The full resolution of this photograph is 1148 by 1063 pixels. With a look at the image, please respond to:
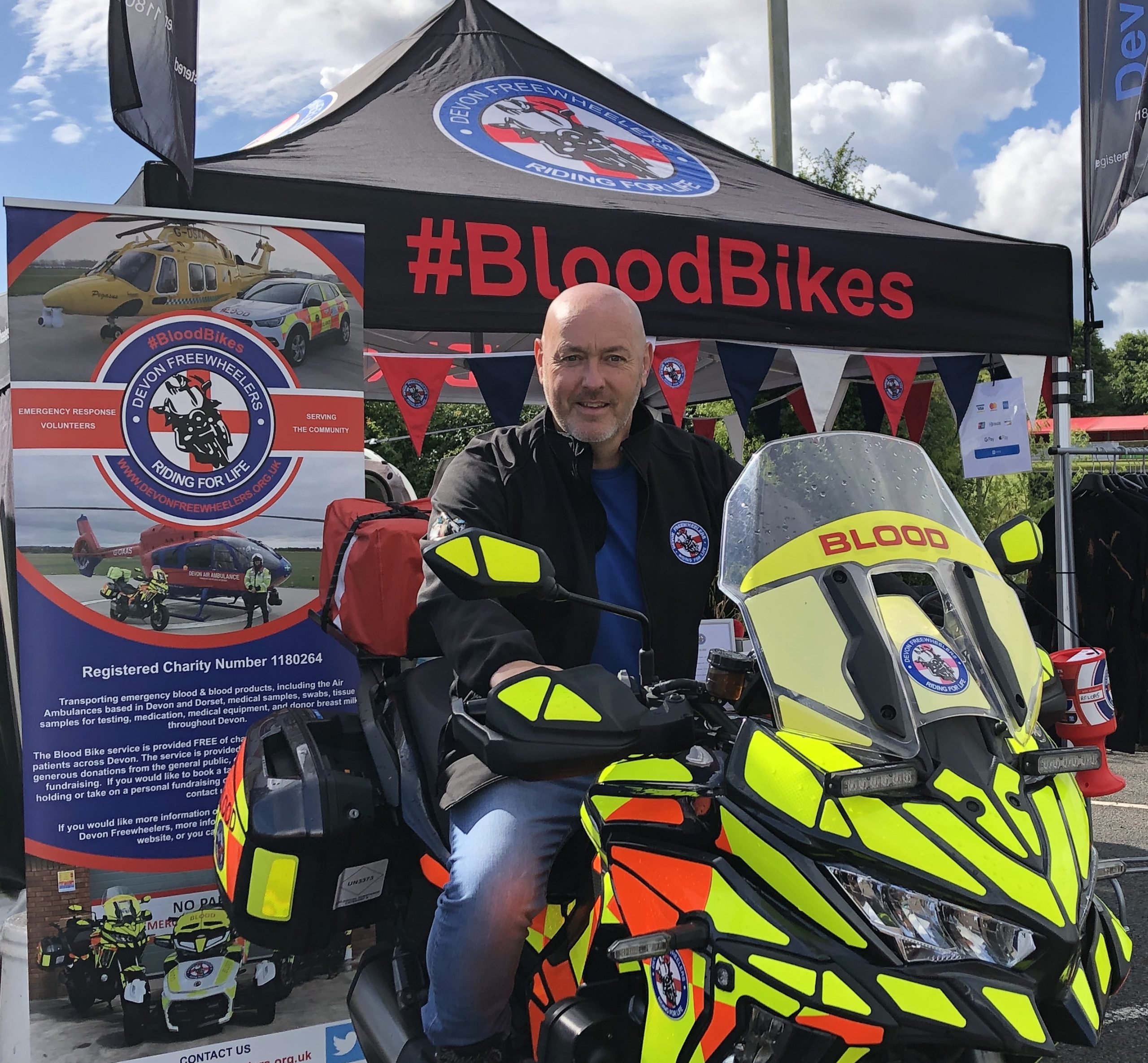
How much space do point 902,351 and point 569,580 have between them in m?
3.37

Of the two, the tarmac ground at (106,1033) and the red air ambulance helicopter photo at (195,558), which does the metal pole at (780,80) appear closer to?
the red air ambulance helicopter photo at (195,558)

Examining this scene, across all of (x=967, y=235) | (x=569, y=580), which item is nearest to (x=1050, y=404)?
(x=967, y=235)

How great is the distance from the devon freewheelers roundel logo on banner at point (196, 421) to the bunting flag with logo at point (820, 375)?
2.64m

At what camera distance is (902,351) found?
482 cm

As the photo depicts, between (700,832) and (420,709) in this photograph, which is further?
(420,709)

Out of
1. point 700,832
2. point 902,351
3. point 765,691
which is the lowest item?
point 700,832

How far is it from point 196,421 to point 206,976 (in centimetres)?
144

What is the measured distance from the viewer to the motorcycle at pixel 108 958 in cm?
250

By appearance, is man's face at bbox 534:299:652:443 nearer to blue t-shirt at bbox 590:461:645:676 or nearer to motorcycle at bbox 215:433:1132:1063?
blue t-shirt at bbox 590:461:645:676

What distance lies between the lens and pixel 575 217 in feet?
13.2

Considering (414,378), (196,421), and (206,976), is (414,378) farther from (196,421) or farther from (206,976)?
(206,976)

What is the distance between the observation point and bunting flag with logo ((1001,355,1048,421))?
4.95 m

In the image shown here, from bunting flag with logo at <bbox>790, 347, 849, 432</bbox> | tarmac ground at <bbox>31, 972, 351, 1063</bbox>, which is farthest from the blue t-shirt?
bunting flag with logo at <bbox>790, 347, 849, 432</bbox>

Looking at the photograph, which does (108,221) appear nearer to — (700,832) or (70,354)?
(70,354)
